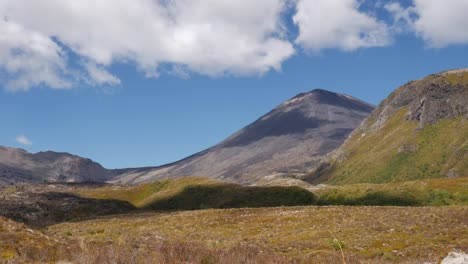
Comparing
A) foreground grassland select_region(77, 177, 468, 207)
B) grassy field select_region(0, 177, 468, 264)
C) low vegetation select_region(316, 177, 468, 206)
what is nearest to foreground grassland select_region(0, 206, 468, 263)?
grassy field select_region(0, 177, 468, 264)

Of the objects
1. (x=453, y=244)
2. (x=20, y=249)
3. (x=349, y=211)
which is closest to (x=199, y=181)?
(x=349, y=211)

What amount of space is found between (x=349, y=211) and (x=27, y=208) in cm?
5466

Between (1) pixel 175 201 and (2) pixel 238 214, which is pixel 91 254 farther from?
(1) pixel 175 201

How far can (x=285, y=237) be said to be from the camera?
31453mm

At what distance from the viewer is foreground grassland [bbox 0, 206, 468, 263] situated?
1347 cm

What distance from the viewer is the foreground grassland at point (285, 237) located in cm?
1347

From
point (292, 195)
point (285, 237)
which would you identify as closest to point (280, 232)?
point (285, 237)

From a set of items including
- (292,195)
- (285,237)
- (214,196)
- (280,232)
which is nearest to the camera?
(285,237)

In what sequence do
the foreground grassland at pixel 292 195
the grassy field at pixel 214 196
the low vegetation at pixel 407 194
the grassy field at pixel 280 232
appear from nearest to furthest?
the grassy field at pixel 280 232 → the low vegetation at pixel 407 194 → the foreground grassland at pixel 292 195 → the grassy field at pixel 214 196

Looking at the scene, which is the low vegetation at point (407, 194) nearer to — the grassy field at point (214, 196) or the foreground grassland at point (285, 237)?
the grassy field at point (214, 196)

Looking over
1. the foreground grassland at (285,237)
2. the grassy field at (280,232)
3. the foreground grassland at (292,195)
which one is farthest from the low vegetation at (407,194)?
the foreground grassland at (285,237)

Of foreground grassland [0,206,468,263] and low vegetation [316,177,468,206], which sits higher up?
low vegetation [316,177,468,206]

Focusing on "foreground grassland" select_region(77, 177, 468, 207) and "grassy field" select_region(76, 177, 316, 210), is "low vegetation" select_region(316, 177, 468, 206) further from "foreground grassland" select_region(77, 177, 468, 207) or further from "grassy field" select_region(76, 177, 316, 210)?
"grassy field" select_region(76, 177, 316, 210)

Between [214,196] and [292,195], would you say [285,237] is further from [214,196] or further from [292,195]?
[214,196]
